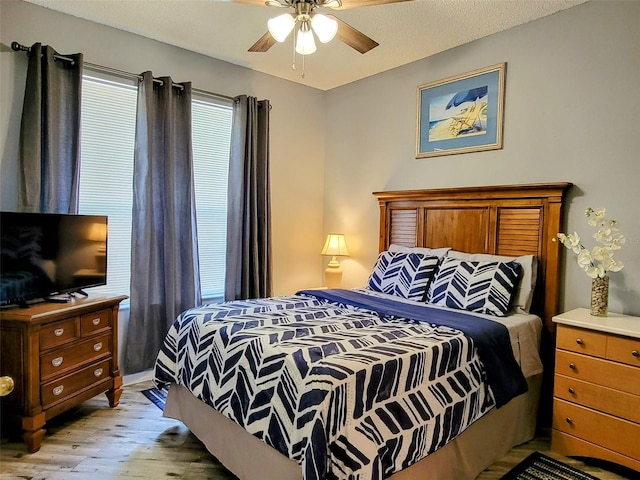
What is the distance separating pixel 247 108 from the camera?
380 cm

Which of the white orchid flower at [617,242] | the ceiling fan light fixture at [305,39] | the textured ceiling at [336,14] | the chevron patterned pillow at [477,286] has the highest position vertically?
the textured ceiling at [336,14]

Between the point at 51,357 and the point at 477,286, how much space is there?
264 centimetres

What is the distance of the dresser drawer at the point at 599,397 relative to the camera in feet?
6.83

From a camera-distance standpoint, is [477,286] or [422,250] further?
[422,250]

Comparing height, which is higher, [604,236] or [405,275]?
[604,236]

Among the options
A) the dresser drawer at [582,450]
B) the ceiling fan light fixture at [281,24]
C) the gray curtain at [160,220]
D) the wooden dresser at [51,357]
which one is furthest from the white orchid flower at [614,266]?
the wooden dresser at [51,357]

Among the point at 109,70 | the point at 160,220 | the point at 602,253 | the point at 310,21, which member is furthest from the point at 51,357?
the point at 602,253

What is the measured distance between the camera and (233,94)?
12.6 ft

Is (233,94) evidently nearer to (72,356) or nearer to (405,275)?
(405,275)

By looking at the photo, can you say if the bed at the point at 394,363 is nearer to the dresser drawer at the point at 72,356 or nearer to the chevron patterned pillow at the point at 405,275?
the chevron patterned pillow at the point at 405,275

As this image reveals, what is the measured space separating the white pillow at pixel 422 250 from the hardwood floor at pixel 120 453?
1.39 metres

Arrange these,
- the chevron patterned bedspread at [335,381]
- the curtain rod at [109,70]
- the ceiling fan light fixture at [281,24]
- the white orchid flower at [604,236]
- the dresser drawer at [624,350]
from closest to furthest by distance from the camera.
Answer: the chevron patterned bedspread at [335,381], the dresser drawer at [624,350], the ceiling fan light fixture at [281,24], the white orchid flower at [604,236], the curtain rod at [109,70]

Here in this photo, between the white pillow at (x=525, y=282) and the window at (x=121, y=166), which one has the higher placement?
the window at (x=121, y=166)

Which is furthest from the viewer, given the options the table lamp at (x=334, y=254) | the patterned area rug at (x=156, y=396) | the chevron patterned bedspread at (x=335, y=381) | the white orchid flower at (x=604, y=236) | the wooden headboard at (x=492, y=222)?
the table lamp at (x=334, y=254)
